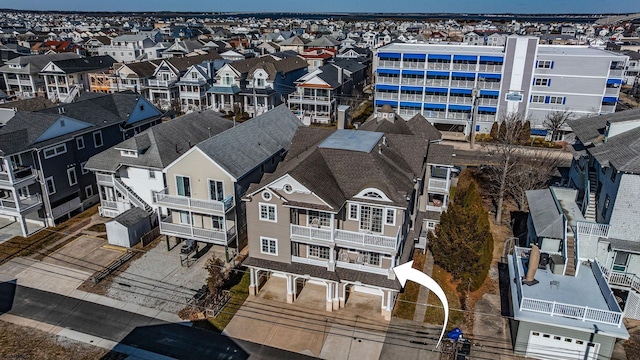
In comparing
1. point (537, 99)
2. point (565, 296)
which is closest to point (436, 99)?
point (537, 99)

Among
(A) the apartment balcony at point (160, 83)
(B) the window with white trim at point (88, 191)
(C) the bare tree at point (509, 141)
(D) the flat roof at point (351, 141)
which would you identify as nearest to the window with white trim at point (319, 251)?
(D) the flat roof at point (351, 141)

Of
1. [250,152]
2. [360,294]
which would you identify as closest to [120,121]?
[250,152]

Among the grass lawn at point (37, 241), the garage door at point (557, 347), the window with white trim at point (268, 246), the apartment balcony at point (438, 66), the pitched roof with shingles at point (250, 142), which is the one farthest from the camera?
the apartment balcony at point (438, 66)

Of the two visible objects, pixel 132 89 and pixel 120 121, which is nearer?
pixel 120 121

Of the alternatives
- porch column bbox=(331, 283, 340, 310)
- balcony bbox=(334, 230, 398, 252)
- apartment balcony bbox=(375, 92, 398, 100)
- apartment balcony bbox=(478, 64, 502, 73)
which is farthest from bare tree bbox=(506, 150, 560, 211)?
apartment balcony bbox=(375, 92, 398, 100)

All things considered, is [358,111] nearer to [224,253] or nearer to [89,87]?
[224,253]

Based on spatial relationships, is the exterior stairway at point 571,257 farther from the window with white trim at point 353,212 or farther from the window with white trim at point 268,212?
the window with white trim at point 268,212
